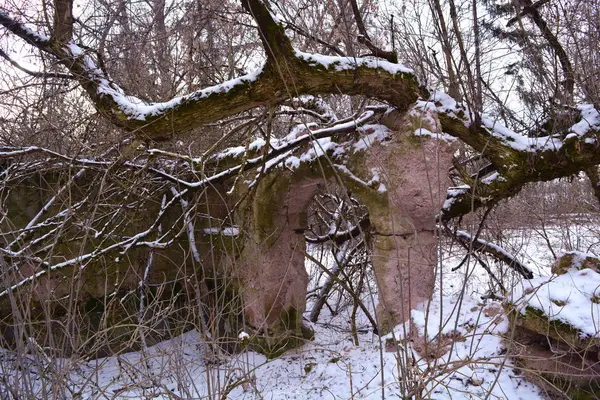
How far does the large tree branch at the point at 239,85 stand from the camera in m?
3.23

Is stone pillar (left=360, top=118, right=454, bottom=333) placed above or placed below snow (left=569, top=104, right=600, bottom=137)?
below

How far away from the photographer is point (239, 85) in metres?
3.29

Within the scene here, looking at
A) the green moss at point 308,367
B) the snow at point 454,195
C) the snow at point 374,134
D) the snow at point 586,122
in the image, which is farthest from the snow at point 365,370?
the snow at point 586,122

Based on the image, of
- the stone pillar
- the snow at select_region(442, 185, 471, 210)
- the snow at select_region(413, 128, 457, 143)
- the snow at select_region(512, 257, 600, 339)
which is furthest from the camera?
the snow at select_region(442, 185, 471, 210)

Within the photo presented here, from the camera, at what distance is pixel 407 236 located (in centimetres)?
413

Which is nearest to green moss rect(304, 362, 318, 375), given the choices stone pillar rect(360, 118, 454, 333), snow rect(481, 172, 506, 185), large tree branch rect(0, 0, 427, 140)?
stone pillar rect(360, 118, 454, 333)

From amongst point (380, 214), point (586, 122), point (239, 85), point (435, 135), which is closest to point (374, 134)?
point (435, 135)

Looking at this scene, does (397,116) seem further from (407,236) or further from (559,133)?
(559,133)

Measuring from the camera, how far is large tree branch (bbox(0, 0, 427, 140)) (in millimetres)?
3227

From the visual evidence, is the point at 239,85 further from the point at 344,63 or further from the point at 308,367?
the point at 308,367

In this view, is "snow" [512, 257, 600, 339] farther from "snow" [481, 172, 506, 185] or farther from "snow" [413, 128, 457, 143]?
"snow" [413, 128, 457, 143]

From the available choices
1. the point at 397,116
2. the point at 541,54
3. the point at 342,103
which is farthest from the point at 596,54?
the point at 342,103

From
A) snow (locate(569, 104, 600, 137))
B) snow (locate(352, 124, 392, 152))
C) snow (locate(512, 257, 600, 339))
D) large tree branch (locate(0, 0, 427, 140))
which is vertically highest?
large tree branch (locate(0, 0, 427, 140))

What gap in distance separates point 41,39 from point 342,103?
480cm
